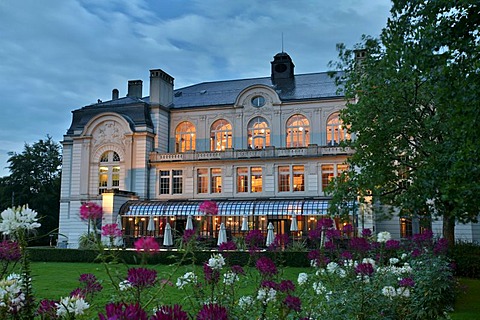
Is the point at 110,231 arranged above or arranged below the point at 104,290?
above

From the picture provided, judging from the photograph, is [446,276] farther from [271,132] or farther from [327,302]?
[271,132]

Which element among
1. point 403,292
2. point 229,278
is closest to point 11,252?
point 229,278

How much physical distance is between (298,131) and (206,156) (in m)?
7.28

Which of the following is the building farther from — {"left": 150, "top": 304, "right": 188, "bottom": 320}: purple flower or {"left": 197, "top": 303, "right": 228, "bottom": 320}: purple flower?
{"left": 150, "top": 304, "right": 188, "bottom": 320}: purple flower

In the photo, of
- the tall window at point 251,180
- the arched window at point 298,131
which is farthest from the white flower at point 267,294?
the arched window at point 298,131

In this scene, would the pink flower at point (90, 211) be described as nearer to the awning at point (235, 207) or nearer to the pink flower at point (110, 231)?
the pink flower at point (110, 231)

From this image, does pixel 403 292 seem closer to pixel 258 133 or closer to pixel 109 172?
pixel 258 133

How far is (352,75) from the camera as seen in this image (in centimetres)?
2031

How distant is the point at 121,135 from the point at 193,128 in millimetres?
5791

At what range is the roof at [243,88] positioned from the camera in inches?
1443

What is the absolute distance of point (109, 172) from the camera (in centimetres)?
3712

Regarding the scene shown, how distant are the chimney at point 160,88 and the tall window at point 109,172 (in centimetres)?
544

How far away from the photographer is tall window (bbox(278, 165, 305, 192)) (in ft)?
113

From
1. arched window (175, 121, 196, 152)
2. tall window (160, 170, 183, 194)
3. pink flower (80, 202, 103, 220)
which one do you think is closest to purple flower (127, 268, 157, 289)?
pink flower (80, 202, 103, 220)
